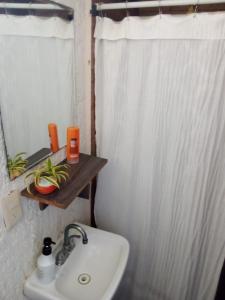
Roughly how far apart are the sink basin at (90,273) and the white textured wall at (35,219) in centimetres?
10

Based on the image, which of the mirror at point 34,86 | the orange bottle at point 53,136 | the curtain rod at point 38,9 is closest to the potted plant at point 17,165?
the mirror at point 34,86

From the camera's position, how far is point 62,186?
1.02 meters

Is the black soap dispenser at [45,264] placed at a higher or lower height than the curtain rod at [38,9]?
lower

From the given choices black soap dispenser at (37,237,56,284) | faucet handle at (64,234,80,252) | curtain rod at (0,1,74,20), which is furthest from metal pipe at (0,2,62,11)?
faucet handle at (64,234,80,252)

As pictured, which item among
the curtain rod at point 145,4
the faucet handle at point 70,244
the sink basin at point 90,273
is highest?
the curtain rod at point 145,4

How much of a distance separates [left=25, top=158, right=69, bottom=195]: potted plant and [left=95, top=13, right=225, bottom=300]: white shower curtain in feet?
1.39

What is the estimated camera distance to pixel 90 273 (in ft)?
4.14

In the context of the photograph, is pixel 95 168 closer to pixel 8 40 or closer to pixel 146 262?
pixel 8 40

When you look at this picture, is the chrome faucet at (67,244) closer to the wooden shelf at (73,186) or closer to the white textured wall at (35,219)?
the white textured wall at (35,219)

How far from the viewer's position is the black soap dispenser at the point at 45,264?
1.04 meters

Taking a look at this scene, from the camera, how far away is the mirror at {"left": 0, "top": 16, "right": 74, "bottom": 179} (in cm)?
83

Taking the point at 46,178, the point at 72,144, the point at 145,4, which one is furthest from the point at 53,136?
the point at 145,4

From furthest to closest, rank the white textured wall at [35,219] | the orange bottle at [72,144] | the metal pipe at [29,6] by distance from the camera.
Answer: the orange bottle at [72,144] → the white textured wall at [35,219] → the metal pipe at [29,6]

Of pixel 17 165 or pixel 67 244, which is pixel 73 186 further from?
pixel 67 244
